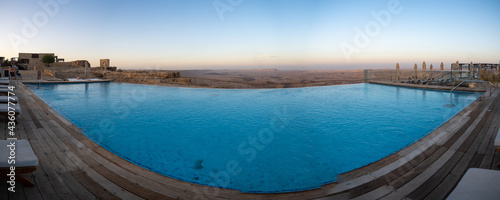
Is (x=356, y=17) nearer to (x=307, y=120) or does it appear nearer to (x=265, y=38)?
(x=265, y=38)

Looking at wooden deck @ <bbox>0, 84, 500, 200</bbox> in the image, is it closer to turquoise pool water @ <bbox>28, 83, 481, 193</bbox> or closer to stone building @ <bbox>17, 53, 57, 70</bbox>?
turquoise pool water @ <bbox>28, 83, 481, 193</bbox>

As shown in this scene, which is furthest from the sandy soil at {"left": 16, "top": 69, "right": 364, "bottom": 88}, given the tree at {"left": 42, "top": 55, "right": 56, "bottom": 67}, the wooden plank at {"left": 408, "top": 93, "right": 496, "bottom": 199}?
the tree at {"left": 42, "top": 55, "right": 56, "bottom": 67}

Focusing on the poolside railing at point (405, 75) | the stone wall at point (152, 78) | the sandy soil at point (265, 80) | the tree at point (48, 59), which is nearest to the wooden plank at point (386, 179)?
the poolside railing at point (405, 75)

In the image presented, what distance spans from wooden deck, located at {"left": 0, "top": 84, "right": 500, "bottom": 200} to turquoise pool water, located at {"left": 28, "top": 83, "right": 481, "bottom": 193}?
0.76 meters

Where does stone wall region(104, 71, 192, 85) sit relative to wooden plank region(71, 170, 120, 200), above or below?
above

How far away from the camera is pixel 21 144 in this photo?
2.16m

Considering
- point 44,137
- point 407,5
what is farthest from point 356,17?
point 44,137

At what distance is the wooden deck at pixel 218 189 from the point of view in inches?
75.9

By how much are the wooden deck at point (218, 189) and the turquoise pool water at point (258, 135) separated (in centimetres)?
76

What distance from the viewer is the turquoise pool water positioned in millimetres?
3363

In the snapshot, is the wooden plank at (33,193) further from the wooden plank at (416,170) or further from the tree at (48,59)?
the tree at (48,59)

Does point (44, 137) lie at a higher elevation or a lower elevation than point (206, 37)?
lower

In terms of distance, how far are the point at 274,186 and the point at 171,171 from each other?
1532 millimetres

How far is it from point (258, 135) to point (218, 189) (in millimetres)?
2991
